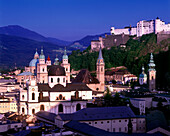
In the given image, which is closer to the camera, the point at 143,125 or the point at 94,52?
the point at 143,125

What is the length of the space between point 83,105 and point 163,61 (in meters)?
41.9

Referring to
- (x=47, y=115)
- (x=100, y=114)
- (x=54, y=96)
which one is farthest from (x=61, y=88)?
(x=100, y=114)

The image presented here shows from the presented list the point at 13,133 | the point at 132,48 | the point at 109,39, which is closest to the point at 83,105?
the point at 13,133

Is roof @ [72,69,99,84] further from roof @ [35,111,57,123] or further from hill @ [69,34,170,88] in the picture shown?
hill @ [69,34,170,88]

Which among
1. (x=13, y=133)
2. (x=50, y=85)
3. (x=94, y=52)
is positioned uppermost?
(x=94, y=52)

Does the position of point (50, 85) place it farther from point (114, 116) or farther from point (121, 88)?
point (121, 88)

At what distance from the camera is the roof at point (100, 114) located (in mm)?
46397

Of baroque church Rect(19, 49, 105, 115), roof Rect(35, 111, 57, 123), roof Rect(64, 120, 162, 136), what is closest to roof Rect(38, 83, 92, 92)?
baroque church Rect(19, 49, 105, 115)

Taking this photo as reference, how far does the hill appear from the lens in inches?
3792

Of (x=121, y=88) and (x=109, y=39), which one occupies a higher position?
(x=109, y=39)

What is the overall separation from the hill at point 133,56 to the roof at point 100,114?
44.4 metres

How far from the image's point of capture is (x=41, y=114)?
53500mm

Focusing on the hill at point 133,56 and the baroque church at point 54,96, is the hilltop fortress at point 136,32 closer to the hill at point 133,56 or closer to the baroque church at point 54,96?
the hill at point 133,56

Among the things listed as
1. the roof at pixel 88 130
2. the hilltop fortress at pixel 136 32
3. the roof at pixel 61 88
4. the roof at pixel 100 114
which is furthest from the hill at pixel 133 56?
the roof at pixel 88 130
